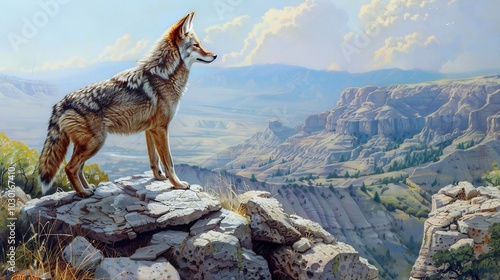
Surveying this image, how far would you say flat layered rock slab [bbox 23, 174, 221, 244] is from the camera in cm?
442

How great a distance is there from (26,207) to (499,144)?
831 cm

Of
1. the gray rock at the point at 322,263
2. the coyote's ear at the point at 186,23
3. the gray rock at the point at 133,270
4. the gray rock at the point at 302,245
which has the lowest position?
the gray rock at the point at 322,263

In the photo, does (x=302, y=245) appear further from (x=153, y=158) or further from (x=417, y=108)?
(x=417, y=108)

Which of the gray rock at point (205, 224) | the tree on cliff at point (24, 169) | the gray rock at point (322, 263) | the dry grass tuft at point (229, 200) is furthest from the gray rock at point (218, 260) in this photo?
the tree on cliff at point (24, 169)

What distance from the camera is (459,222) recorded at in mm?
6527

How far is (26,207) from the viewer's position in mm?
4543

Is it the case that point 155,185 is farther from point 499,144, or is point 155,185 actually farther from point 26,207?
point 499,144

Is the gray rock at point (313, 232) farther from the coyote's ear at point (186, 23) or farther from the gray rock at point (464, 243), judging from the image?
the gray rock at point (464, 243)

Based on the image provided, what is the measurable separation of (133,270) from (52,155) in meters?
1.30

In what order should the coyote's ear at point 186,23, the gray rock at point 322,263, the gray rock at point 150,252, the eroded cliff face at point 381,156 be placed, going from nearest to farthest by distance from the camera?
the gray rock at point 150,252, the gray rock at point 322,263, the coyote's ear at point 186,23, the eroded cliff face at point 381,156

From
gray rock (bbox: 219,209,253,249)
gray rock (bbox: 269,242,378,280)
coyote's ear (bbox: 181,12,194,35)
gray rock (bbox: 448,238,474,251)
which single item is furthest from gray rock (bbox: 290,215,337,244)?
gray rock (bbox: 448,238,474,251)

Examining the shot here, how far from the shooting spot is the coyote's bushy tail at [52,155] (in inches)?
173

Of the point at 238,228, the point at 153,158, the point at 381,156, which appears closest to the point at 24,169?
the point at 153,158

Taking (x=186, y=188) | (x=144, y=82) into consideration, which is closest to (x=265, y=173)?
(x=186, y=188)
